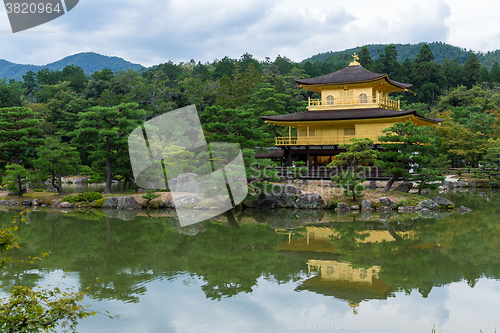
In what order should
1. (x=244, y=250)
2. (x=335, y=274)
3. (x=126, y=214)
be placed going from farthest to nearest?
1. (x=126, y=214)
2. (x=244, y=250)
3. (x=335, y=274)

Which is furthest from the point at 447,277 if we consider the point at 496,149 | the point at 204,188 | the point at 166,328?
the point at 496,149

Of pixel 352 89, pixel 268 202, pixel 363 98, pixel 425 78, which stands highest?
pixel 425 78

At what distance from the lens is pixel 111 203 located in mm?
18719

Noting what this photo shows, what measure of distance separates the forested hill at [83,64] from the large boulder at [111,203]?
14831 centimetres

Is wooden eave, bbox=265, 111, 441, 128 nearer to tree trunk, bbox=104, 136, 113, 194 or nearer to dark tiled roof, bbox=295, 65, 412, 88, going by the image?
dark tiled roof, bbox=295, 65, 412, 88

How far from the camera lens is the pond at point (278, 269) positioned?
5945 millimetres

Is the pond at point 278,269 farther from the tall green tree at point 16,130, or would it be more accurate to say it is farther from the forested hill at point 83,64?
the forested hill at point 83,64

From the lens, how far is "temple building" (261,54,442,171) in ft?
73.1

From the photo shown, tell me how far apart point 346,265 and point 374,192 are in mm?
9865

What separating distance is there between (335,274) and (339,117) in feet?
50.7

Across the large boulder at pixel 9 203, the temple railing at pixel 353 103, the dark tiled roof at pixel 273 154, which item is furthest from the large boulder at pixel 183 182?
the temple railing at pixel 353 103

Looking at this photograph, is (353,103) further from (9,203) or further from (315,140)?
(9,203)

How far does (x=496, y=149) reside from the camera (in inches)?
919

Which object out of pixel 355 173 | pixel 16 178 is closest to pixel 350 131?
pixel 355 173
